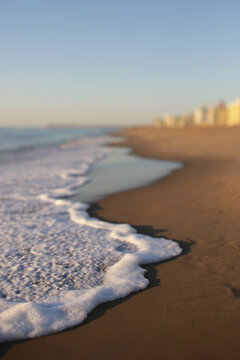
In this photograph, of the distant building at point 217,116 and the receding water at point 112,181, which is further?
the distant building at point 217,116

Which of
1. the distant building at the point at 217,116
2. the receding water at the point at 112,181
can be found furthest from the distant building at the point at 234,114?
the receding water at the point at 112,181

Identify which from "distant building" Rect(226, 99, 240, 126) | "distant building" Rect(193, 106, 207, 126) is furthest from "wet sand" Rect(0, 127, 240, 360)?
"distant building" Rect(193, 106, 207, 126)

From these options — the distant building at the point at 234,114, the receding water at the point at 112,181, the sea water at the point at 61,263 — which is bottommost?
the sea water at the point at 61,263

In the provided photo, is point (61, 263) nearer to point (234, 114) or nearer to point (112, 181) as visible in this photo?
point (112, 181)

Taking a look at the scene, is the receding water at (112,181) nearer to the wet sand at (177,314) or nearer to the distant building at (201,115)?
the wet sand at (177,314)

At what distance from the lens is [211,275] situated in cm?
351

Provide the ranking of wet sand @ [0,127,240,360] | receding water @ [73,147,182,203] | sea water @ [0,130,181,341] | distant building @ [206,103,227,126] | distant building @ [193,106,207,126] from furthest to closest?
distant building @ [193,106,207,126]
distant building @ [206,103,227,126]
receding water @ [73,147,182,203]
sea water @ [0,130,181,341]
wet sand @ [0,127,240,360]

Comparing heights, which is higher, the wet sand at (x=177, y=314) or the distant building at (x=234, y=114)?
the distant building at (x=234, y=114)

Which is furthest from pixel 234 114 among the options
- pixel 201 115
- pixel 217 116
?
pixel 201 115

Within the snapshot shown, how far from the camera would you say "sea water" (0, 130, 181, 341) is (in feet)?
9.45

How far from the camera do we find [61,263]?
13.1 feet

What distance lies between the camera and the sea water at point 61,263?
2879 millimetres

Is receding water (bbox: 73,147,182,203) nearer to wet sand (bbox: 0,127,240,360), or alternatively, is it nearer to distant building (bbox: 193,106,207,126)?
wet sand (bbox: 0,127,240,360)

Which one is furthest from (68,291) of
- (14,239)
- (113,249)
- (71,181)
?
(71,181)
